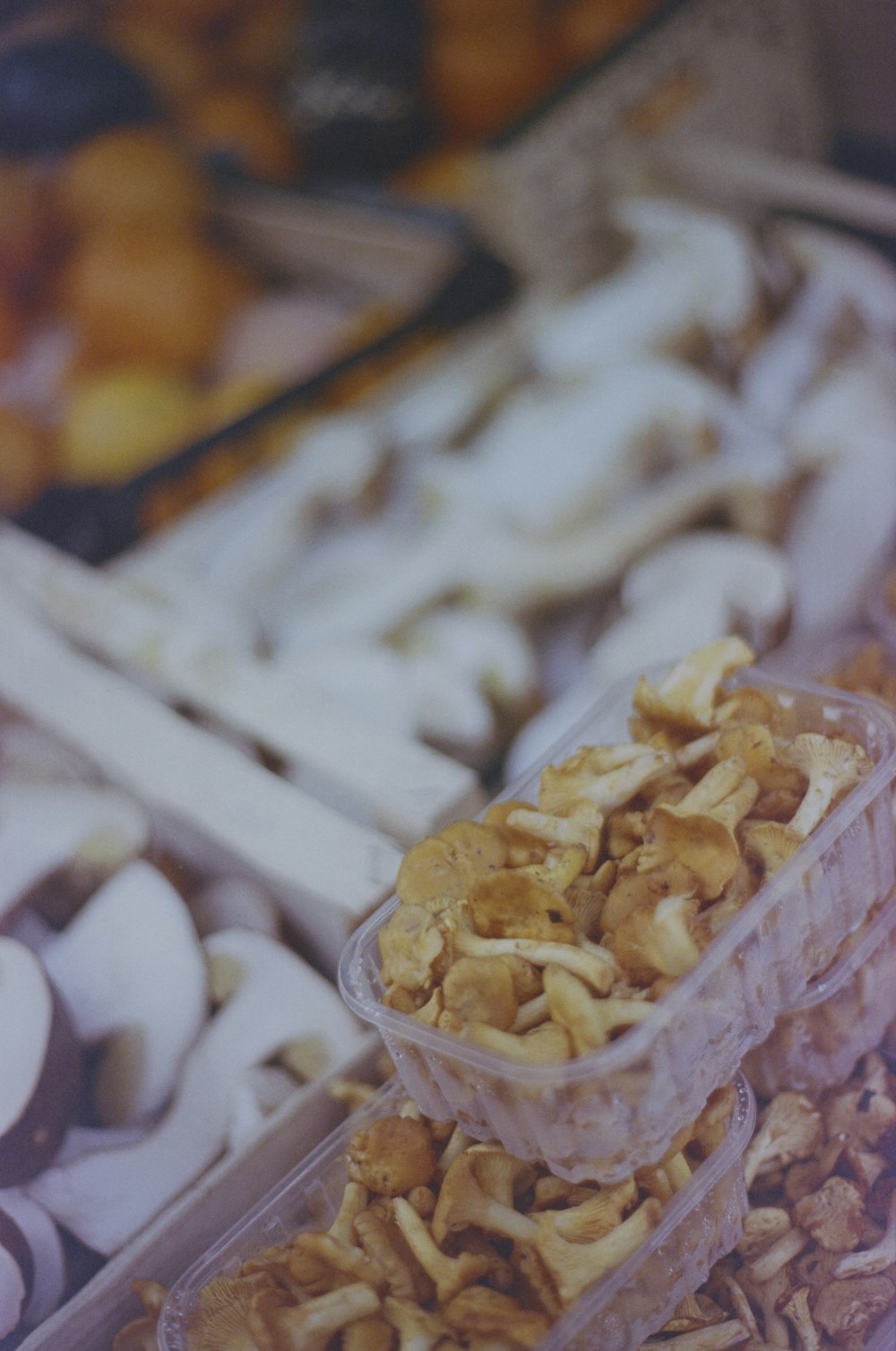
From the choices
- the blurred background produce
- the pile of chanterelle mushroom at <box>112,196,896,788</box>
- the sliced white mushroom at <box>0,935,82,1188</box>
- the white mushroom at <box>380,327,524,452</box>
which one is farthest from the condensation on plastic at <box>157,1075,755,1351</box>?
the blurred background produce

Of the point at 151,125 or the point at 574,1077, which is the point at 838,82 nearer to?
the point at 151,125

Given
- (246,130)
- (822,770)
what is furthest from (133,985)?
(246,130)

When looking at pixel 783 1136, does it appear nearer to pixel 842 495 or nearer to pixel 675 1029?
pixel 675 1029

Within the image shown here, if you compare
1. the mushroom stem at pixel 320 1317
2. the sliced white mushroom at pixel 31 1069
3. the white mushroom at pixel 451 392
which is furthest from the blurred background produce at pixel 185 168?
the mushroom stem at pixel 320 1317

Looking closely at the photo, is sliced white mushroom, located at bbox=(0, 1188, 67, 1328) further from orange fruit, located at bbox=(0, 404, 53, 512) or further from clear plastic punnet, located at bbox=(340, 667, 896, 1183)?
orange fruit, located at bbox=(0, 404, 53, 512)

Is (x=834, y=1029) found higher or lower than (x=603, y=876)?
lower

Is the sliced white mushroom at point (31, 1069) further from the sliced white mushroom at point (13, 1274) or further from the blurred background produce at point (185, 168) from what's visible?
the blurred background produce at point (185, 168)
